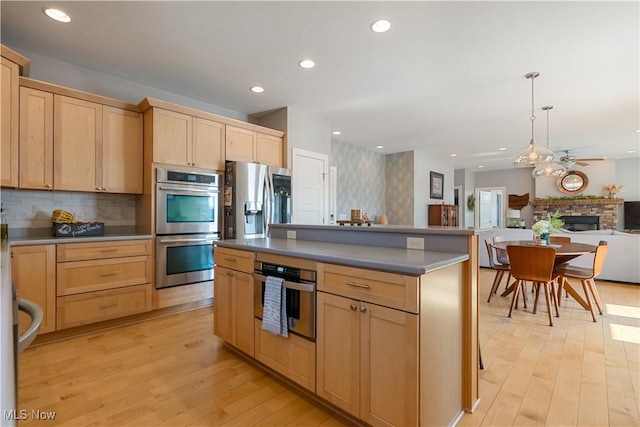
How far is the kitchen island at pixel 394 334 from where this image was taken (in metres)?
1.38

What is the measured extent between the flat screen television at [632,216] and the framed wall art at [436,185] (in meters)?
4.82

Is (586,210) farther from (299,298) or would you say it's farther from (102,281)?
(102,281)

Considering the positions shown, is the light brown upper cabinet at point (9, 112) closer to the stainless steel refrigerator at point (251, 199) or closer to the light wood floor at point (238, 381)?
the light wood floor at point (238, 381)

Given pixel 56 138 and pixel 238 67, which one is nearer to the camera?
pixel 56 138

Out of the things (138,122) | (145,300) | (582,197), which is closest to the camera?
(145,300)

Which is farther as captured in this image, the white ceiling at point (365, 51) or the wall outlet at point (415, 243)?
the white ceiling at point (365, 51)

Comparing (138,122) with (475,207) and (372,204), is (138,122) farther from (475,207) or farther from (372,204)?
(475,207)

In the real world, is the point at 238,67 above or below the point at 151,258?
above

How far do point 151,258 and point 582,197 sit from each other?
10388 millimetres

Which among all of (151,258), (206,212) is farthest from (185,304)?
(206,212)

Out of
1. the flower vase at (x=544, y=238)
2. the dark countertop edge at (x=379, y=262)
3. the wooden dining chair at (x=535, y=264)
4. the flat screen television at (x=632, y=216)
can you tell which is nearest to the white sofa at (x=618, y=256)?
the flower vase at (x=544, y=238)

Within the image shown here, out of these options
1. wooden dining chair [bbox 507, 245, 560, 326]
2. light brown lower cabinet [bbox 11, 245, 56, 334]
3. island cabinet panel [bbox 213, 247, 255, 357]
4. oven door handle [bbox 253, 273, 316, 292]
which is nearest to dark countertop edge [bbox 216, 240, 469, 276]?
oven door handle [bbox 253, 273, 316, 292]

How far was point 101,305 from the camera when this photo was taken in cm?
288

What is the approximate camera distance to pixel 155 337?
2.79m
